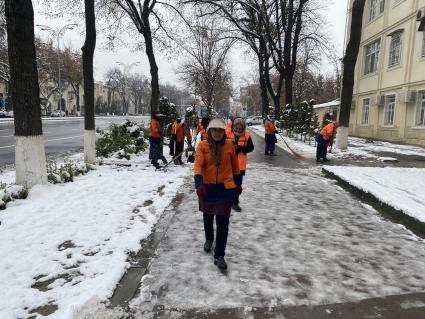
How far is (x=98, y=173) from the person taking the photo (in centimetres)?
948

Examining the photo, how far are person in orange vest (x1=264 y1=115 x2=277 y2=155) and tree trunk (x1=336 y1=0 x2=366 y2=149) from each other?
3.48 m

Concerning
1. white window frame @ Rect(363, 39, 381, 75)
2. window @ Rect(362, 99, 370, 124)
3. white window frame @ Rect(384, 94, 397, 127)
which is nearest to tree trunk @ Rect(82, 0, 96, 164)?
white window frame @ Rect(384, 94, 397, 127)

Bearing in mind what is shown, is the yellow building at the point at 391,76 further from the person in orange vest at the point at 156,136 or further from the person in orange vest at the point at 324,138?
the person in orange vest at the point at 156,136

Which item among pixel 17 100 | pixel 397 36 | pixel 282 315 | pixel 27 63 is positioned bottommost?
pixel 282 315

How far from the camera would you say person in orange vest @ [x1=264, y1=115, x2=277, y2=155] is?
14469mm

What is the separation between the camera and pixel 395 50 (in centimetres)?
2209

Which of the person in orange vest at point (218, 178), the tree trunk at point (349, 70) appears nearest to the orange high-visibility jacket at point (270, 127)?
the tree trunk at point (349, 70)

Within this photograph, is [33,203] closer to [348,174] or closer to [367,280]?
[367,280]

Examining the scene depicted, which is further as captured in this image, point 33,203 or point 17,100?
point 17,100

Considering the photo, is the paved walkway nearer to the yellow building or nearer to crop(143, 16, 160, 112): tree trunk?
crop(143, 16, 160, 112): tree trunk

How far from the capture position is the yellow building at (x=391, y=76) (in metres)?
19.3

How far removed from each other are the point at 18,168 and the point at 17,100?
4.32ft

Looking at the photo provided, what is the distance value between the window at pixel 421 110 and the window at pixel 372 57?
6524mm

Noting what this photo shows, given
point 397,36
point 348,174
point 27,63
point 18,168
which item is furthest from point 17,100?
point 397,36
